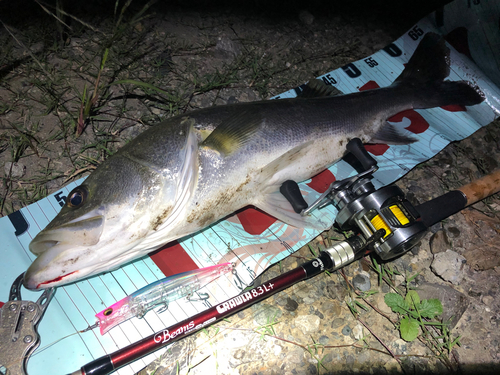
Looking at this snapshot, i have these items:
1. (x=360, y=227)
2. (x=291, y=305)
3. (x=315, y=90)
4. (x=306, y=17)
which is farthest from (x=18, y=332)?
(x=306, y=17)

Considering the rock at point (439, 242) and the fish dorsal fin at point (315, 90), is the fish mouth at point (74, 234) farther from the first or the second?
the rock at point (439, 242)

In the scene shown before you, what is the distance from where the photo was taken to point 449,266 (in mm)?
2486

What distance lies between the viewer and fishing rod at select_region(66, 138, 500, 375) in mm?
1904

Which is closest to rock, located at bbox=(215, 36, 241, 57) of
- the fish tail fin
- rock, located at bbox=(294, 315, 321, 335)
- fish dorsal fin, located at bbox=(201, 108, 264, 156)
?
fish dorsal fin, located at bbox=(201, 108, 264, 156)

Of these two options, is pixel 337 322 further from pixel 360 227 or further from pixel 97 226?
pixel 97 226

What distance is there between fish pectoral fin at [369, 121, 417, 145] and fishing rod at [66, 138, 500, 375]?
588mm

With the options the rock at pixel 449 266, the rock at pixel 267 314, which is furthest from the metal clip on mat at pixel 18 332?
the rock at pixel 449 266

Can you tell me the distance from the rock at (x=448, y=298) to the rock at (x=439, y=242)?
0.30 metres

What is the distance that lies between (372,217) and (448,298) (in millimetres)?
847

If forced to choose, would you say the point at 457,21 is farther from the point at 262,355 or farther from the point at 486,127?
the point at 262,355

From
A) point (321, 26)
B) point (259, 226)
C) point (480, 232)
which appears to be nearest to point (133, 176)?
point (259, 226)

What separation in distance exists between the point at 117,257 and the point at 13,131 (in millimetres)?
1715

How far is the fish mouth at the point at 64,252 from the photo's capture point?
1.70 m

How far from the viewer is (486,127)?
336 cm
